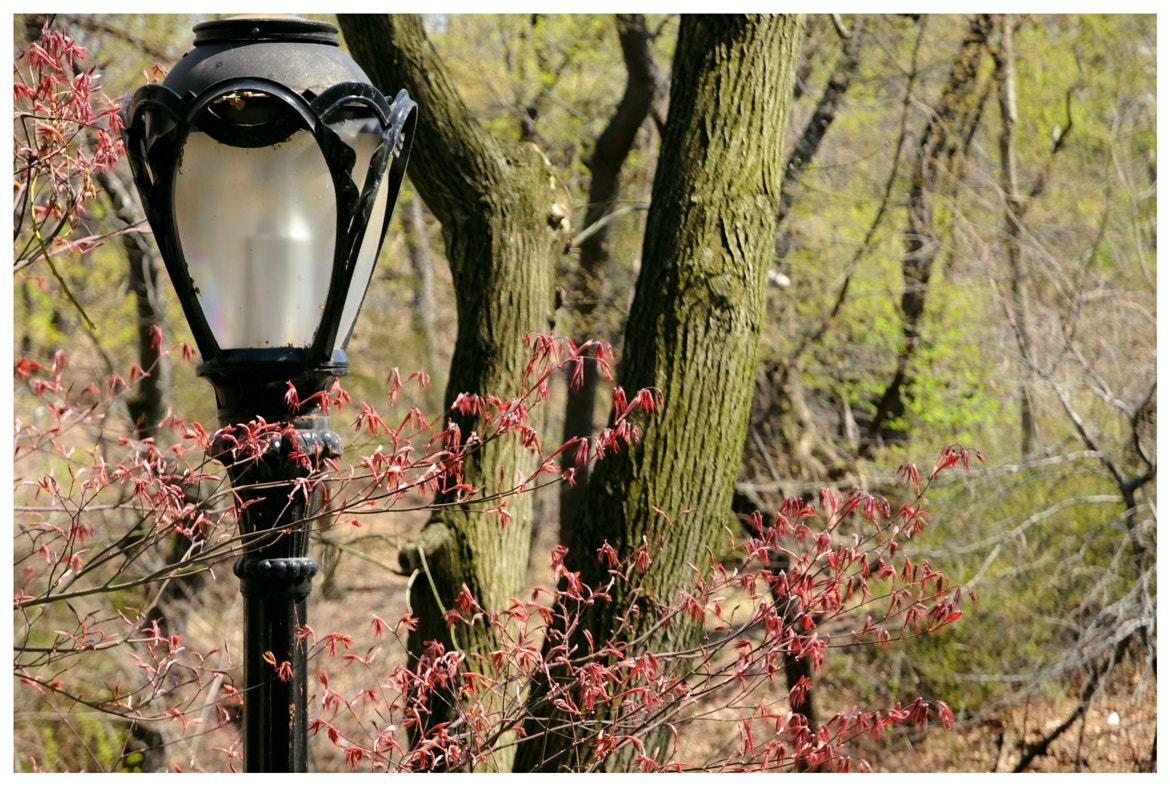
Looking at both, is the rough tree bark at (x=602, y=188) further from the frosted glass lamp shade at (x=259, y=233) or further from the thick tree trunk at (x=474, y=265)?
the frosted glass lamp shade at (x=259, y=233)

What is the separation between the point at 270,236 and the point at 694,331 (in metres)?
1.95

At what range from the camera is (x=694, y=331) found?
3.96 m

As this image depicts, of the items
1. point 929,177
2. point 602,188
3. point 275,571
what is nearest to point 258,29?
point 275,571

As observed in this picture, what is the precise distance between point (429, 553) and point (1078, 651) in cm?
488

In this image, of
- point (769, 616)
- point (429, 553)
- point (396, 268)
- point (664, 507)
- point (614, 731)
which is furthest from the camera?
point (396, 268)

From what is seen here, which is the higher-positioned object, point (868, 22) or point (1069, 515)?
point (868, 22)

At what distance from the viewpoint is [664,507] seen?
3906 millimetres

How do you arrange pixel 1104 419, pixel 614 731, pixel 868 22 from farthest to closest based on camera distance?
pixel 868 22 < pixel 1104 419 < pixel 614 731

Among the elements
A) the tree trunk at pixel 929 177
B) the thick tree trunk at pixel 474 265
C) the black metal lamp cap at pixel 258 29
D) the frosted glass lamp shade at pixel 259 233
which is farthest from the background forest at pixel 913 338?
the frosted glass lamp shade at pixel 259 233

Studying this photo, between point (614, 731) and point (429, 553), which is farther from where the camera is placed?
point (429, 553)

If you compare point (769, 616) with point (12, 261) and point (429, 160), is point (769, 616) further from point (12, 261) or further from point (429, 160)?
point (429, 160)

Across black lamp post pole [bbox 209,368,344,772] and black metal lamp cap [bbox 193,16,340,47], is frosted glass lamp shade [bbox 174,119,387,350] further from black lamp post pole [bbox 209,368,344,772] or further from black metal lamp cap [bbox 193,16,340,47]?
black metal lamp cap [bbox 193,16,340,47]

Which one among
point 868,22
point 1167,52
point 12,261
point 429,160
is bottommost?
point 12,261

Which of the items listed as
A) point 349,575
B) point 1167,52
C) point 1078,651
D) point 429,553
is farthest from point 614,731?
point 349,575
